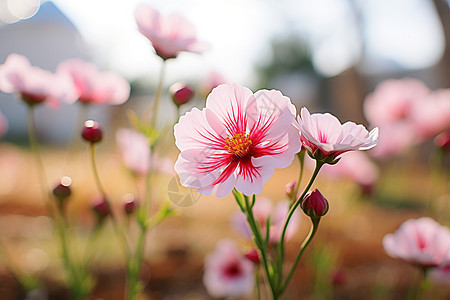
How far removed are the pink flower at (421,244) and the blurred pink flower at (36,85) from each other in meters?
1.00

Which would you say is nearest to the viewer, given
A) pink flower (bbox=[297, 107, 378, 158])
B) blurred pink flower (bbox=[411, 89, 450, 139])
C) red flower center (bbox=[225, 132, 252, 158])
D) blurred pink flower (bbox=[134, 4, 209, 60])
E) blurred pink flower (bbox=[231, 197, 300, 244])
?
pink flower (bbox=[297, 107, 378, 158])

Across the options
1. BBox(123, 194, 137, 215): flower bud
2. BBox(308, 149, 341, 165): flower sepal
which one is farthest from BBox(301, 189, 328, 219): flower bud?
BBox(123, 194, 137, 215): flower bud

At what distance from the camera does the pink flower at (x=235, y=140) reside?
74 cm

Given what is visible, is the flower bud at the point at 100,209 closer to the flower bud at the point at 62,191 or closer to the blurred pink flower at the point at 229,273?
the flower bud at the point at 62,191

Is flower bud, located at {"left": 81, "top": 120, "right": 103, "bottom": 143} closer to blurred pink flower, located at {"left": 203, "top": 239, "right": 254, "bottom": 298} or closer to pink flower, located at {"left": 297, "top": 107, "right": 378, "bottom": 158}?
pink flower, located at {"left": 297, "top": 107, "right": 378, "bottom": 158}

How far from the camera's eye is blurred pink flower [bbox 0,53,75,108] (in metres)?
1.32

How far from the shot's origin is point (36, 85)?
135 cm

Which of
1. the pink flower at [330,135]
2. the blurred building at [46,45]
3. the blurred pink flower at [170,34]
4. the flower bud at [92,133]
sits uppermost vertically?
the blurred pink flower at [170,34]

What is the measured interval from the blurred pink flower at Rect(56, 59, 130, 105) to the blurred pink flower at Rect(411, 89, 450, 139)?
4.17 feet

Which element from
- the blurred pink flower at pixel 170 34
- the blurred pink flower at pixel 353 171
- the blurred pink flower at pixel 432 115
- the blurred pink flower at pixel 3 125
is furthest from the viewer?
the blurred pink flower at pixel 3 125

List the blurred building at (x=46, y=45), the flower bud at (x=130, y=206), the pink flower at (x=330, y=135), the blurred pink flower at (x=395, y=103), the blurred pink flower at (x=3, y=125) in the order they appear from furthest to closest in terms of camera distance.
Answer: the blurred building at (x=46, y=45), the blurred pink flower at (x=395, y=103), the blurred pink flower at (x=3, y=125), the flower bud at (x=130, y=206), the pink flower at (x=330, y=135)

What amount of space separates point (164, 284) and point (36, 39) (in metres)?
17.3

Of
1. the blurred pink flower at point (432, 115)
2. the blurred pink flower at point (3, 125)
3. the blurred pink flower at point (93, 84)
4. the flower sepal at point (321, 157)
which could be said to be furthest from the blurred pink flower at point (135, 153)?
the blurred pink flower at point (432, 115)

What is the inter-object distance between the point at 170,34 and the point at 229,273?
893 mm
